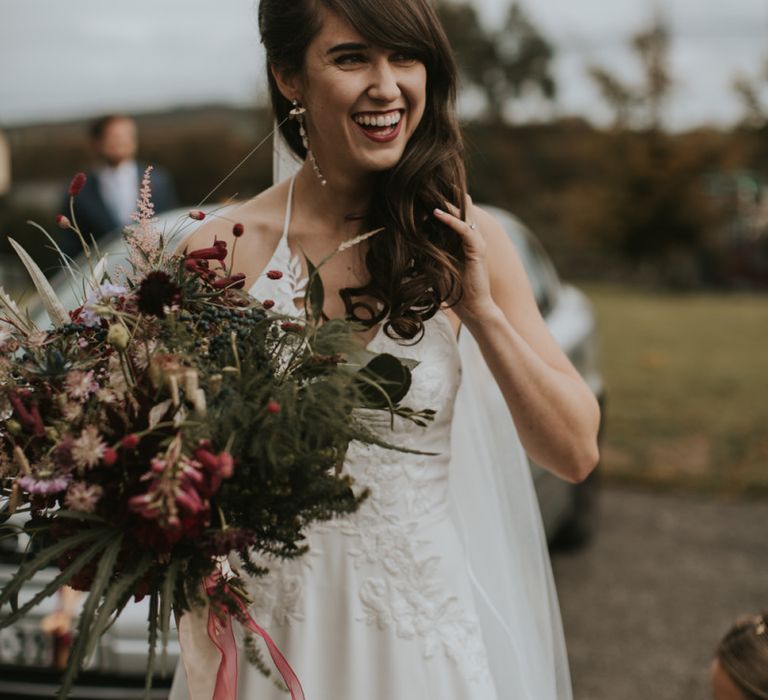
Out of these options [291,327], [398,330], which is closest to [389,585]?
[398,330]

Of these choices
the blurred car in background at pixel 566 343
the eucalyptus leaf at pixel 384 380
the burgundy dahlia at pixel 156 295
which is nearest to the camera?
the burgundy dahlia at pixel 156 295

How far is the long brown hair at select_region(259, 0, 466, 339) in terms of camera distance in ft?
6.80

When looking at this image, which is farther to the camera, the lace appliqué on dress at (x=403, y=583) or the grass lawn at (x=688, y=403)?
the grass lawn at (x=688, y=403)

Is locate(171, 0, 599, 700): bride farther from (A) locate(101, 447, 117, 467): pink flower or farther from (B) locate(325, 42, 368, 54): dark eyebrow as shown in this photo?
(A) locate(101, 447, 117, 467): pink flower

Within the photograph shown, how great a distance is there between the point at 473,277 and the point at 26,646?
2264mm

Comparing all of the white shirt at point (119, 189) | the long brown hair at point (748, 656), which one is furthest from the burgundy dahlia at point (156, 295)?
the white shirt at point (119, 189)

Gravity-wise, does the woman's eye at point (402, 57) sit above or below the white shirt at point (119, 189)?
above

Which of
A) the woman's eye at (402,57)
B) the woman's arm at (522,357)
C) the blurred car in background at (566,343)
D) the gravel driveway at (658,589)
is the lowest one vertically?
the gravel driveway at (658,589)

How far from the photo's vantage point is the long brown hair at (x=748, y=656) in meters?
2.12

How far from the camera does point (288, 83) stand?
226 cm

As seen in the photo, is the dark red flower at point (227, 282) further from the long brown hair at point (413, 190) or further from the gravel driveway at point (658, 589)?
the gravel driveway at point (658, 589)

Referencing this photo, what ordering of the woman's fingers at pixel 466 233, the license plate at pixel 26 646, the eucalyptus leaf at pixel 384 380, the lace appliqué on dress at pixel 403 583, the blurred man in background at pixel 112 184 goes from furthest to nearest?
1. the blurred man in background at pixel 112 184
2. the license plate at pixel 26 646
3. the lace appliqué on dress at pixel 403 583
4. the woman's fingers at pixel 466 233
5. the eucalyptus leaf at pixel 384 380

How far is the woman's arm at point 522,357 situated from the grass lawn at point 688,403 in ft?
17.9

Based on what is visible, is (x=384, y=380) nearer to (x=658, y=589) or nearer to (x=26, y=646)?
(x=26, y=646)
